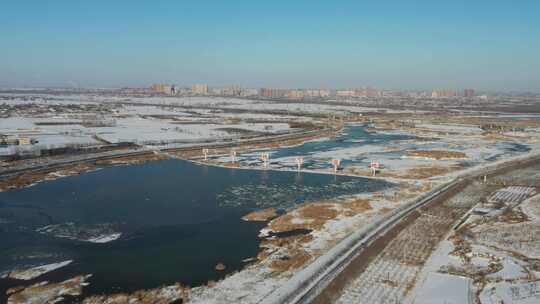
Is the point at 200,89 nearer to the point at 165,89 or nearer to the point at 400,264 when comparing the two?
the point at 165,89

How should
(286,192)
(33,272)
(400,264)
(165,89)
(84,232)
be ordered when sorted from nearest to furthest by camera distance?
(33,272), (400,264), (84,232), (286,192), (165,89)

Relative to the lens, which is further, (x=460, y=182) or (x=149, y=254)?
(x=460, y=182)

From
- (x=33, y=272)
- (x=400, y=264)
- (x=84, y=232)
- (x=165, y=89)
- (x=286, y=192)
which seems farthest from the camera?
(x=165, y=89)

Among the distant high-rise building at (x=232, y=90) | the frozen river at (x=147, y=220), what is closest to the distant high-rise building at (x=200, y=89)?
the distant high-rise building at (x=232, y=90)

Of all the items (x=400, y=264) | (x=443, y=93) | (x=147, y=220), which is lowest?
(x=147, y=220)

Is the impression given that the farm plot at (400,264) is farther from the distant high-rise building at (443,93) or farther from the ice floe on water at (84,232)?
the distant high-rise building at (443,93)

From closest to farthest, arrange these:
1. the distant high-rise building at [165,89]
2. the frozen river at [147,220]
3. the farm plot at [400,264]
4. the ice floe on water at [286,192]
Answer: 1. the farm plot at [400,264]
2. the frozen river at [147,220]
3. the ice floe on water at [286,192]
4. the distant high-rise building at [165,89]

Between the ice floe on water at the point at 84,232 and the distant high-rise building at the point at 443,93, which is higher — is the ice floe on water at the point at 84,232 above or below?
below

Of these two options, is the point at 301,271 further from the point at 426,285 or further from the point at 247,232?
the point at 247,232

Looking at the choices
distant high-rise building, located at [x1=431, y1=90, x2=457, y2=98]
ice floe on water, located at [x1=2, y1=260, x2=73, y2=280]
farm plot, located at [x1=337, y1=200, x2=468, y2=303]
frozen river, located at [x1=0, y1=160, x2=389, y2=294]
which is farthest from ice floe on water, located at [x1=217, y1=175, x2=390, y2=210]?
distant high-rise building, located at [x1=431, y1=90, x2=457, y2=98]

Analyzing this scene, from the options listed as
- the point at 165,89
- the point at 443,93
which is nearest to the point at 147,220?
the point at 165,89

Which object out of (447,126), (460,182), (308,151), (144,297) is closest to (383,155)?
(308,151)
